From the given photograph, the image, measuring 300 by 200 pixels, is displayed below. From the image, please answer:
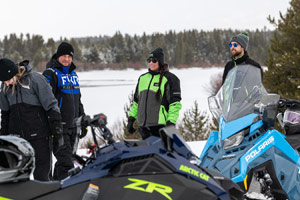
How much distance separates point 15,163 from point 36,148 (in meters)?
1.48

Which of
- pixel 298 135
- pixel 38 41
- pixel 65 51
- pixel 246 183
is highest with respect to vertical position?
pixel 38 41

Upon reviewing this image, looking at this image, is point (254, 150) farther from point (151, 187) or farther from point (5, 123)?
point (5, 123)

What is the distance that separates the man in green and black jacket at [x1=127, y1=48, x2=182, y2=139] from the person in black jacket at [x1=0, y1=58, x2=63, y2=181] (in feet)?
3.54

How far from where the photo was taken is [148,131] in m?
3.96

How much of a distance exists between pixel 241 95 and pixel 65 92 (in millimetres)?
1994

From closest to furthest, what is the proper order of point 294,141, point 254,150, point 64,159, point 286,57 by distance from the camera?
point 254,150
point 294,141
point 64,159
point 286,57

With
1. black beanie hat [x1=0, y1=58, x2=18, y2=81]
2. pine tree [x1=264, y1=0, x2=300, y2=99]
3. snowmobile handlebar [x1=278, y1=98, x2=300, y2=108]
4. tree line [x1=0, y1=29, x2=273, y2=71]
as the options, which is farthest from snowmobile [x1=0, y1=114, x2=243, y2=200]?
tree line [x1=0, y1=29, x2=273, y2=71]

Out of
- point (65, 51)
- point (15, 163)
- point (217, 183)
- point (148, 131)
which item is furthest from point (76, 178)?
point (65, 51)

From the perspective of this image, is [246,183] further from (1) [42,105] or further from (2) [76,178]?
(1) [42,105]

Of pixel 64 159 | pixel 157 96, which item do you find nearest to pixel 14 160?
pixel 64 159

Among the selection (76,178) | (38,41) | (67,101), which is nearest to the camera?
(76,178)

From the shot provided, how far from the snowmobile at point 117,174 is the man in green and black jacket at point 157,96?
1.92 meters

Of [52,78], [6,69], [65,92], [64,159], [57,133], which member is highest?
[6,69]

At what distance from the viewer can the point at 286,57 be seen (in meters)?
12.5
